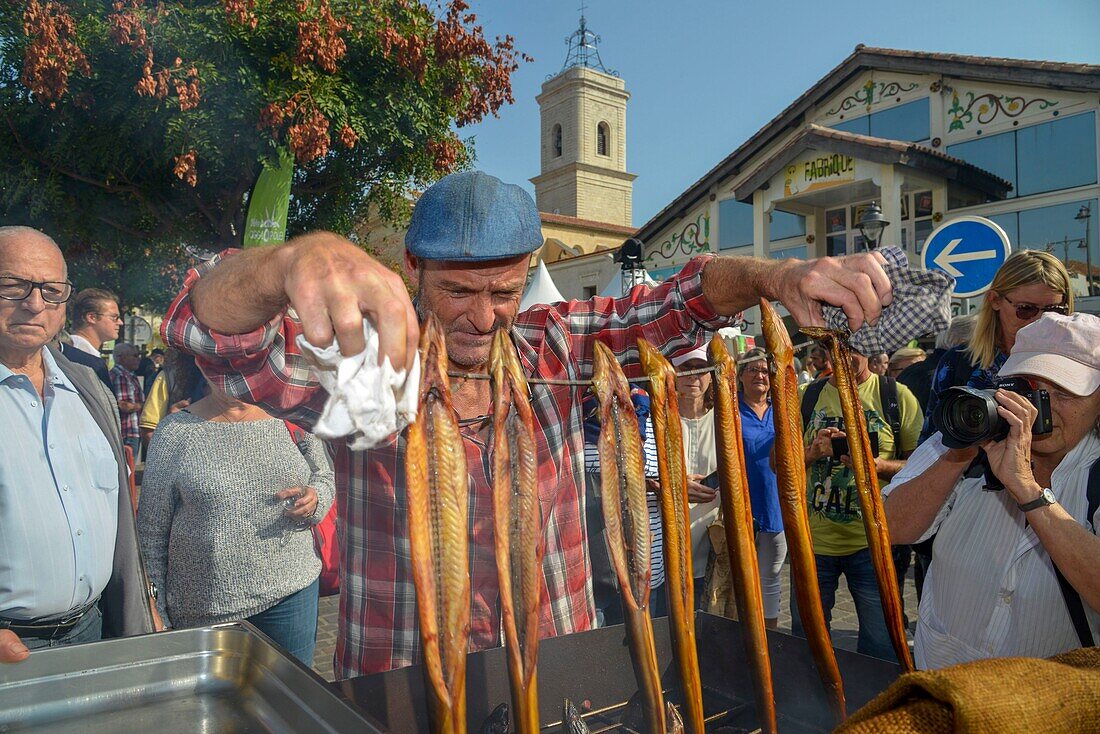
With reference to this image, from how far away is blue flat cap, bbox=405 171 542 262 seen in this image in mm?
1615

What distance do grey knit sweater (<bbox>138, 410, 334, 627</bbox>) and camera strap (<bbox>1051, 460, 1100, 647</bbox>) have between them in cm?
276

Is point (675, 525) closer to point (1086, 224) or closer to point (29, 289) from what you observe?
point (29, 289)

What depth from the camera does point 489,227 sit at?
63.9 inches

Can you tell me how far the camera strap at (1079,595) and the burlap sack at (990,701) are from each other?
1.30 metres

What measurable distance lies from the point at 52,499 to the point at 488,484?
1.55 m

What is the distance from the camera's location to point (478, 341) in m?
1.79

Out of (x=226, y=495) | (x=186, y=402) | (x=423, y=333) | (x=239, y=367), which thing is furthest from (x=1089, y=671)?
(x=186, y=402)

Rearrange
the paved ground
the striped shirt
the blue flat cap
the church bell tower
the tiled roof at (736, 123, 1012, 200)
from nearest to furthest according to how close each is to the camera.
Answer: the blue flat cap, the striped shirt, the paved ground, the tiled roof at (736, 123, 1012, 200), the church bell tower

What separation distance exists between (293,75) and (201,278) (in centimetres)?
812

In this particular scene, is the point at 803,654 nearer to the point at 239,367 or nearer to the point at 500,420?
the point at 500,420

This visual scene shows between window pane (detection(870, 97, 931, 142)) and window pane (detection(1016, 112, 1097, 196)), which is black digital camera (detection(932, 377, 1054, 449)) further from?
window pane (detection(870, 97, 931, 142))

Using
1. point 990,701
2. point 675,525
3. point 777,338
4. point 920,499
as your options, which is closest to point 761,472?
point 920,499

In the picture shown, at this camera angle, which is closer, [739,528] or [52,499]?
[739,528]

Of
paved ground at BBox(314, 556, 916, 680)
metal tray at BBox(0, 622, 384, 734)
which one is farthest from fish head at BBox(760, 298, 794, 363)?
paved ground at BBox(314, 556, 916, 680)
